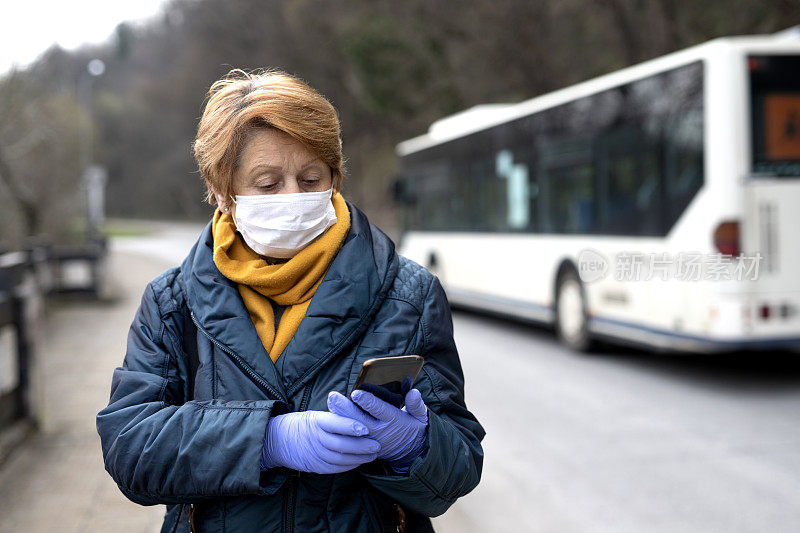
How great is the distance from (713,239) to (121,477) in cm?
713

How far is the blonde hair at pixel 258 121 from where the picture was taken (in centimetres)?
200

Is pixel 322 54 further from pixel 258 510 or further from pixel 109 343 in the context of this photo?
pixel 258 510

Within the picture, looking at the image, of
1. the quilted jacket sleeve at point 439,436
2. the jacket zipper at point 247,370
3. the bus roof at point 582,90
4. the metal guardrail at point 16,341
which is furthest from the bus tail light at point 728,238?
the jacket zipper at point 247,370


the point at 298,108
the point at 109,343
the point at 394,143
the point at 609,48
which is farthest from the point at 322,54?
the point at 298,108

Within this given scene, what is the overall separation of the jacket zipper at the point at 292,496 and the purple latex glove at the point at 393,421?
0.55 ft

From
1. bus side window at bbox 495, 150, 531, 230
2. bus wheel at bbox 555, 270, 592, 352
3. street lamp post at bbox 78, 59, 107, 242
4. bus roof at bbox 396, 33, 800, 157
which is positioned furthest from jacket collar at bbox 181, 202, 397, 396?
street lamp post at bbox 78, 59, 107, 242

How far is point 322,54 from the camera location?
3947 centimetres

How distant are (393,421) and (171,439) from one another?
461 mm

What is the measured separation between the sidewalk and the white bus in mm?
5308

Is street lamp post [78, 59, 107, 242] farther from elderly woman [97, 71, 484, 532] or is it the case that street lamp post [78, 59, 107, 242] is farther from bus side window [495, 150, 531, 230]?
elderly woman [97, 71, 484, 532]

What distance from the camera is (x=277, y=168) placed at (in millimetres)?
2082

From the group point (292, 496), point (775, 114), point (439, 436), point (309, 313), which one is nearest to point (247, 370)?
point (309, 313)

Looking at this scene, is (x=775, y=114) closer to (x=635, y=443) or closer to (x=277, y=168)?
(x=635, y=443)

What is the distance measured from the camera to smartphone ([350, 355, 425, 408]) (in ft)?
5.62
